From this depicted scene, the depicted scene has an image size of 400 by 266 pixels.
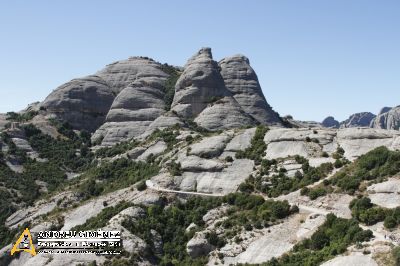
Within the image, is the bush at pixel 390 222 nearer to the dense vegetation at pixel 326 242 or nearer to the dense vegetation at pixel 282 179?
the dense vegetation at pixel 326 242

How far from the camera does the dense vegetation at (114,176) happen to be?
85000 millimetres

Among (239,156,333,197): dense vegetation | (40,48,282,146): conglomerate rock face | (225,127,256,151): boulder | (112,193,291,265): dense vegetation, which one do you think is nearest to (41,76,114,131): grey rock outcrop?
(40,48,282,146): conglomerate rock face

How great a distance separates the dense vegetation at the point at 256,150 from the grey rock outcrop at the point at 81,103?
6093 cm

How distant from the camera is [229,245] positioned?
58062 millimetres

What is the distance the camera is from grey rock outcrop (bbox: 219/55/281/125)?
121 metres

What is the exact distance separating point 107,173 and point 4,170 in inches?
965

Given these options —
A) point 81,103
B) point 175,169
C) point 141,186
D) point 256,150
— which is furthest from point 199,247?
Answer: point 81,103

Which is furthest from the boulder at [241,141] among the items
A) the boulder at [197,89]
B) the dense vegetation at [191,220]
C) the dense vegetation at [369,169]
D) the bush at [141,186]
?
the boulder at [197,89]

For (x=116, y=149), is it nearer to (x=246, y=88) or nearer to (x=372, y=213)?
(x=246, y=88)

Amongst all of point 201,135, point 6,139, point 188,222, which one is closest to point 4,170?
point 6,139

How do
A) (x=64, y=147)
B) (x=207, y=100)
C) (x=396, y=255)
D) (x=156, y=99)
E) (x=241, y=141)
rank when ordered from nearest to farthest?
1. (x=396, y=255)
2. (x=241, y=141)
3. (x=207, y=100)
4. (x=64, y=147)
5. (x=156, y=99)

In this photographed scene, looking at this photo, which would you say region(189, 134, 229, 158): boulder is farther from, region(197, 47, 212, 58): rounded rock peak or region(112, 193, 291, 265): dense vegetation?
region(197, 47, 212, 58): rounded rock peak

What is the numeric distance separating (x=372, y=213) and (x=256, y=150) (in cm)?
3064

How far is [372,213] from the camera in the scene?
5038cm
